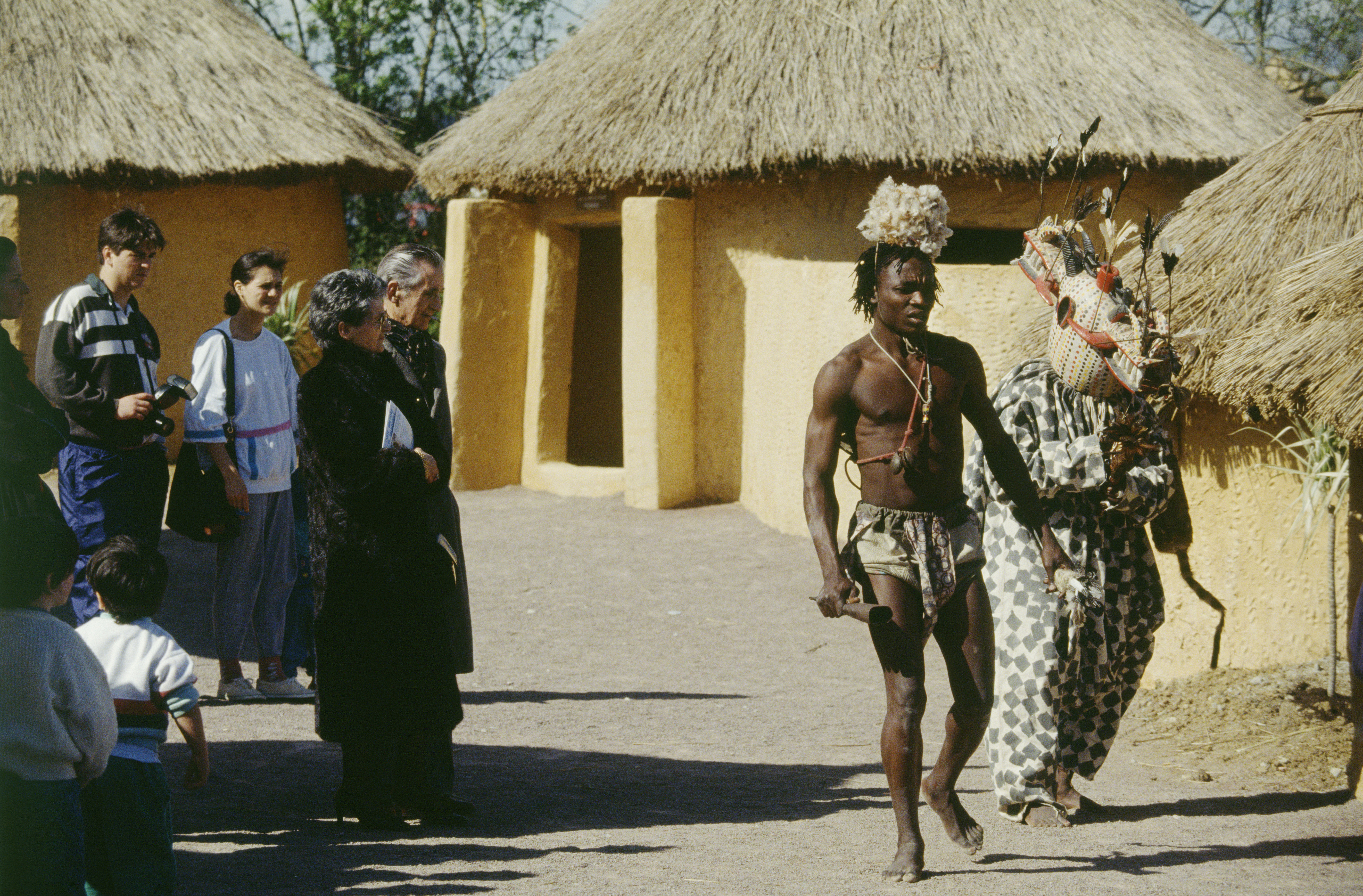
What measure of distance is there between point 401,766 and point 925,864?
4.98ft

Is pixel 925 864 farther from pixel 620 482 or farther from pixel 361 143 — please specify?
pixel 361 143

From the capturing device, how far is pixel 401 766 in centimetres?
417

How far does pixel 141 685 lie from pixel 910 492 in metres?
1.98

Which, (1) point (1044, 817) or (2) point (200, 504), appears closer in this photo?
(1) point (1044, 817)

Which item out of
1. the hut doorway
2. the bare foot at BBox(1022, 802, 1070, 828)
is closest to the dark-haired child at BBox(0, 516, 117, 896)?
the bare foot at BBox(1022, 802, 1070, 828)

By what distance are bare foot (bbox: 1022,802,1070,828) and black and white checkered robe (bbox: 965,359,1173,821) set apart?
2 centimetres

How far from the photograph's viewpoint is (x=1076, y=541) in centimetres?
444

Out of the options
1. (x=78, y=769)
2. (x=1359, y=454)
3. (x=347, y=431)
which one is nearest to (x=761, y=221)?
(x=1359, y=454)

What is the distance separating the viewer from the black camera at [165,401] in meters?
4.70

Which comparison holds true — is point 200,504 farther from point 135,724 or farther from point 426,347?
point 135,724

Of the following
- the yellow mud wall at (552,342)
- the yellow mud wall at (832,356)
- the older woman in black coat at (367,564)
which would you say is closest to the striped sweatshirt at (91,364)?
the older woman in black coat at (367,564)

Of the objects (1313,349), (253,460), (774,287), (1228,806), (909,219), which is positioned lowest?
(1228,806)

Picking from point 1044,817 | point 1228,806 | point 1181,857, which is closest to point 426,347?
point 1044,817

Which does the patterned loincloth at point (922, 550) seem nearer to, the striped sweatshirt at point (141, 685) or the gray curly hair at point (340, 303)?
the gray curly hair at point (340, 303)
